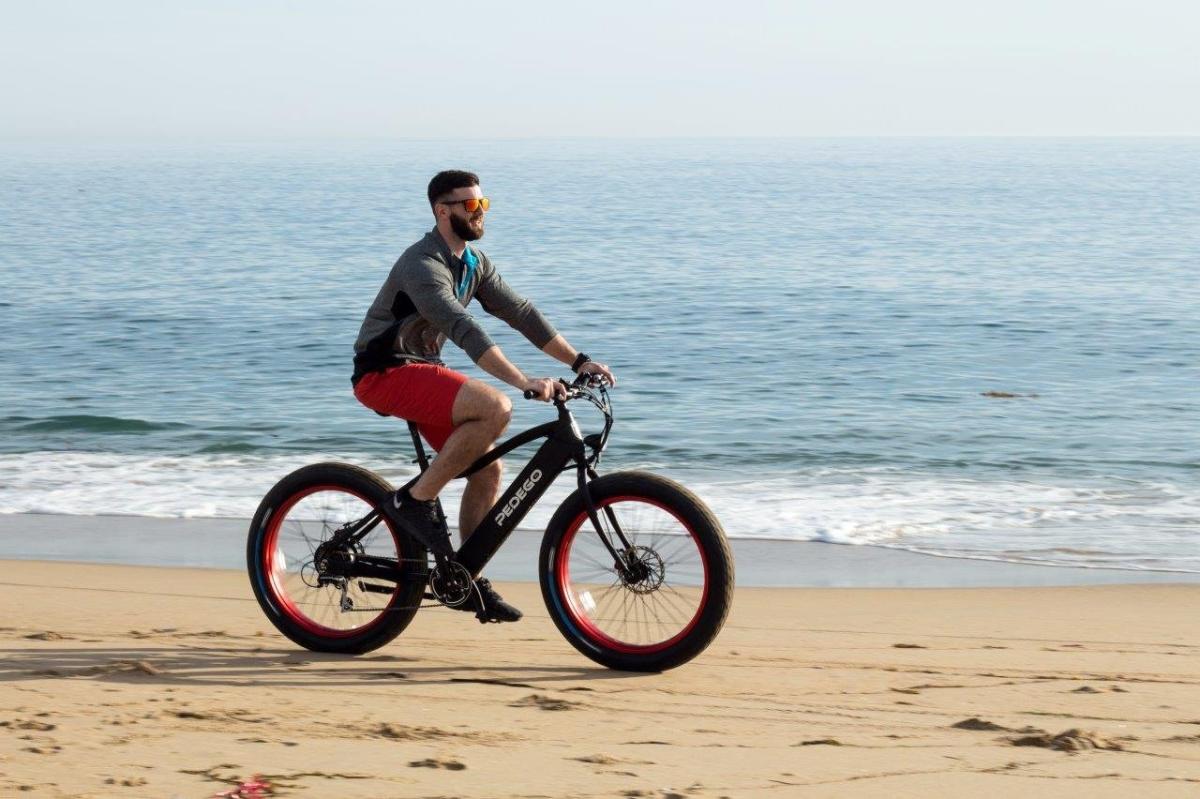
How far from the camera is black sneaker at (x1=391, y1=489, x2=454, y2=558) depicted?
5348 mm

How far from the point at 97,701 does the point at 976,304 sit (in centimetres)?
2303

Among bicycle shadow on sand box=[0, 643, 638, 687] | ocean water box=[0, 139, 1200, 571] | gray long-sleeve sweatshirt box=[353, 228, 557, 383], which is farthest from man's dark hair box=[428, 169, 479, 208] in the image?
ocean water box=[0, 139, 1200, 571]

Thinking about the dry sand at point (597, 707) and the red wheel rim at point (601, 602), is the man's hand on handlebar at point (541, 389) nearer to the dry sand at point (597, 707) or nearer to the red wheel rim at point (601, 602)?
the red wheel rim at point (601, 602)

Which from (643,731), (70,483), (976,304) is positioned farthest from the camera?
(976,304)

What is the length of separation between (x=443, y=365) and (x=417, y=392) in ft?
0.69

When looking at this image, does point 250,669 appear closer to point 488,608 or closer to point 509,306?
point 488,608

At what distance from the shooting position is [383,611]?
553 cm

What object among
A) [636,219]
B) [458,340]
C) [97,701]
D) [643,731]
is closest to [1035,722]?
[643,731]

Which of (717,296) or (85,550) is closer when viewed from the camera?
(85,550)

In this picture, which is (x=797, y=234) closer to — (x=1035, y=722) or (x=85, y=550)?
(x=85, y=550)

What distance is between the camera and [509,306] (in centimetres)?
552

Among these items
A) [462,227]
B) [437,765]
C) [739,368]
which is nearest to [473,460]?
[462,227]

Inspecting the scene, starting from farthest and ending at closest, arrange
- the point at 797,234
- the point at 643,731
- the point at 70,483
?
1. the point at 797,234
2. the point at 70,483
3. the point at 643,731

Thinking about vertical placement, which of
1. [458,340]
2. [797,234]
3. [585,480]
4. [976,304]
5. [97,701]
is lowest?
[97,701]
